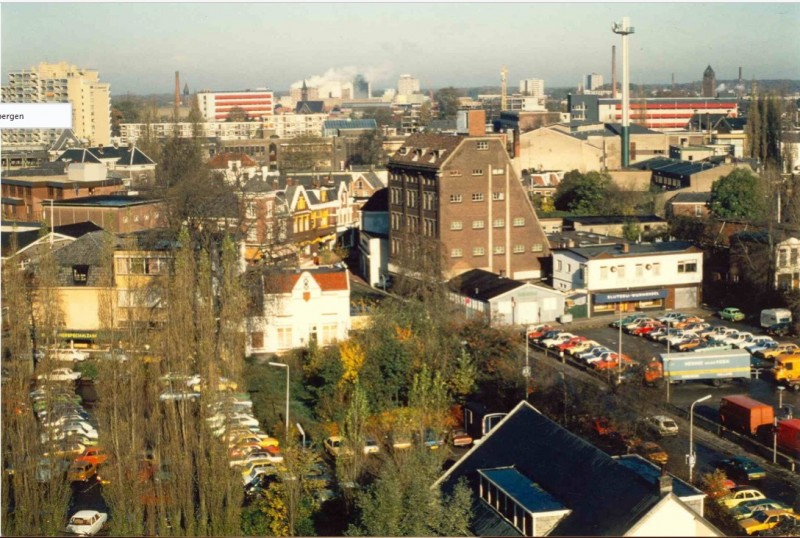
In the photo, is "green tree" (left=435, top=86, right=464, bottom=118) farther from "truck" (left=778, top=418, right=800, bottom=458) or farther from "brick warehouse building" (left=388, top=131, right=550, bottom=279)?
"truck" (left=778, top=418, right=800, bottom=458)

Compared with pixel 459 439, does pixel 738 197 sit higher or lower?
higher

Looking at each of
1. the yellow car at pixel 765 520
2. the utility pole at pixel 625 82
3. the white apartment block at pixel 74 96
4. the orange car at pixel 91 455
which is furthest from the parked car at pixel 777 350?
the white apartment block at pixel 74 96

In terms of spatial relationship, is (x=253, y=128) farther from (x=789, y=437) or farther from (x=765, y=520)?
(x=765, y=520)

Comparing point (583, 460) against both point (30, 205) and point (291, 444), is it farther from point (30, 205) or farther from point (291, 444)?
point (30, 205)

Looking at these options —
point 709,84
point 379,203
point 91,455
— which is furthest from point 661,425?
point 709,84

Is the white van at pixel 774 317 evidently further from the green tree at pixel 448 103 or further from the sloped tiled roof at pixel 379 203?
the green tree at pixel 448 103

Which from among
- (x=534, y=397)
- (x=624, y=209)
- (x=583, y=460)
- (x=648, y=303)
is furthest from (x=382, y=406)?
Answer: (x=624, y=209)

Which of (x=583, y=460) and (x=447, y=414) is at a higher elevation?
(x=583, y=460)
